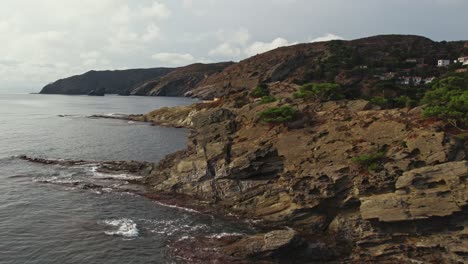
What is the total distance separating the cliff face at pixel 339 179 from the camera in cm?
3231

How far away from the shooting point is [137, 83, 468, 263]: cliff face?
3231 centimetres

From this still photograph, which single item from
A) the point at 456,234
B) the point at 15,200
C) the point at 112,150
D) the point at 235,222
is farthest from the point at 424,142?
the point at 112,150

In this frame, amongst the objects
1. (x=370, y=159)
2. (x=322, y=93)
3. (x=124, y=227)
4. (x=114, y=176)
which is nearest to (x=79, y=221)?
(x=124, y=227)

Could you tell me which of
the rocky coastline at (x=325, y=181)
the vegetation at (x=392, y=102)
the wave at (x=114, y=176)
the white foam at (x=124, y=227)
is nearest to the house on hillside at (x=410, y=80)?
the vegetation at (x=392, y=102)

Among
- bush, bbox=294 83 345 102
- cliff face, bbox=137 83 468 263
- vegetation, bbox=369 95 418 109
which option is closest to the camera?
cliff face, bbox=137 83 468 263

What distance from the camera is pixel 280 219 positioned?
40.4 meters

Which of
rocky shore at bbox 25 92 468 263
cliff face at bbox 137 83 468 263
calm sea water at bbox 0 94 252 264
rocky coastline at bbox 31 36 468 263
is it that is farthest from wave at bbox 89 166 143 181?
rocky shore at bbox 25 92 468 263

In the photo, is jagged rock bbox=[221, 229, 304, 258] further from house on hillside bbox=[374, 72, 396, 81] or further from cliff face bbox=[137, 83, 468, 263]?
house on hillside bbox=[374, 72, 396, 81]

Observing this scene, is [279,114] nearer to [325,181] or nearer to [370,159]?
[325,181]

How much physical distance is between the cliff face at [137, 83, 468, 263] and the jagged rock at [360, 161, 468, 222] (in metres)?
0.08

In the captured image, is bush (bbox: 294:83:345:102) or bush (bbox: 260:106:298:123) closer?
bush (bbox: 260:106:298:123)

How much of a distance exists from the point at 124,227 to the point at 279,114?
25998 mm

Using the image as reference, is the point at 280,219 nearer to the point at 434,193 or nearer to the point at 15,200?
the point at 434,193

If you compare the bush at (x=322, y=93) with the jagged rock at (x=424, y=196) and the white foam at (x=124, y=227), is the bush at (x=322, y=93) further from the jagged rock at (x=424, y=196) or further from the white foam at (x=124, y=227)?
the white foam at (x=124, y=227)
